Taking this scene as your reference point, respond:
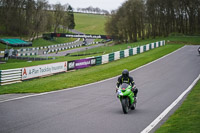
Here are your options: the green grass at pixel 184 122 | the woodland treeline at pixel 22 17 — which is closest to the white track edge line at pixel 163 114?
the green grass at pixel 184 122

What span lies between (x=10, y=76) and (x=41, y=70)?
365cm

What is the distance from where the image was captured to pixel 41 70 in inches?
995

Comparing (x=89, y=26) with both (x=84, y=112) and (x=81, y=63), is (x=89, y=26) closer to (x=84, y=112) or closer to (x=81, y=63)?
(x=81, y=63)

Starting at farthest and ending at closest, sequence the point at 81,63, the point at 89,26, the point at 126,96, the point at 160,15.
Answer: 1. the point at 89,26
2. the point at 160,15
3. the point at 81,63
4. the point at 126,96

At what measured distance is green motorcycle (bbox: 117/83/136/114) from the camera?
11.0 meters

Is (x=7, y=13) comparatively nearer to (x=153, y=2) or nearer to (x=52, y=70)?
(x=153, y=2)

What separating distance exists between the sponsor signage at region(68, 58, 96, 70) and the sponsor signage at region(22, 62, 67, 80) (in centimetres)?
119

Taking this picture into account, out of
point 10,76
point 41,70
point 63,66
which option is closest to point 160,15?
point 63,66

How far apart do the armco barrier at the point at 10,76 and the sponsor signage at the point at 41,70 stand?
1.86ft

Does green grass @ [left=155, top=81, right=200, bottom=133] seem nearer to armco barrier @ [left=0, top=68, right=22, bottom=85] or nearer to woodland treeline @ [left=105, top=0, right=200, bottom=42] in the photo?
armco barrier @ [left=0, top=68, right=22, bottom=85]

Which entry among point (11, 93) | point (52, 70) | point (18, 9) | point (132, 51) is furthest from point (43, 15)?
point (11, 93)

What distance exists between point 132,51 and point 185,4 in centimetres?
3921

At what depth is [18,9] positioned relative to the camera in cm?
9425

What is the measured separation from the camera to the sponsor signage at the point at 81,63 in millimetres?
29688
